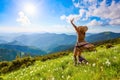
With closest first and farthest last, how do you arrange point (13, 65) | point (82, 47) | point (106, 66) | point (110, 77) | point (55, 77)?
1. point (110, 77)
2. point (106, 66)
3. point (55, 77)
4. point (82, 47)
5. point (13, 65)

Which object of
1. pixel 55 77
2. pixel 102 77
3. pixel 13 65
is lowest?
pixel 13 65

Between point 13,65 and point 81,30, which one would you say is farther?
point 13,65

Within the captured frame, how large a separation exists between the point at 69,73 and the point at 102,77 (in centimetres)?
258

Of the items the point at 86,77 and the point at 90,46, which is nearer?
the point at 86,77

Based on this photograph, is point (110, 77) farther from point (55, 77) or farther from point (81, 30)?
point (81, 30)

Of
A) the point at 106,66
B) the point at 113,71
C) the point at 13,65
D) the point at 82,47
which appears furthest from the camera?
the point at 13,65

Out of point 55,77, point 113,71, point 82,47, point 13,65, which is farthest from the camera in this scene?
point 13,65

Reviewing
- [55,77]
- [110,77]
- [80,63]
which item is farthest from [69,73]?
[110,77]

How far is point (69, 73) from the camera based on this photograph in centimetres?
938

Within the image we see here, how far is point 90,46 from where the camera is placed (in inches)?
382

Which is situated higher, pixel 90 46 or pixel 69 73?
pixel 90 46

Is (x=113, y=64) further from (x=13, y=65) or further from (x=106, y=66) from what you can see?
(x=13, y=65)

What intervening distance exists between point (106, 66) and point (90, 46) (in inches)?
60.3

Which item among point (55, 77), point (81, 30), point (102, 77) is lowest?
point (55, 77)
